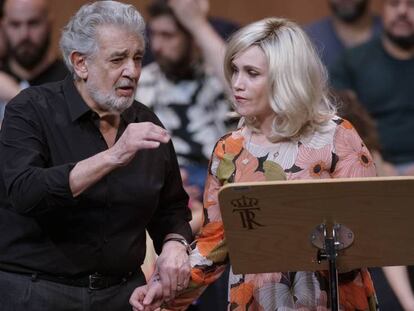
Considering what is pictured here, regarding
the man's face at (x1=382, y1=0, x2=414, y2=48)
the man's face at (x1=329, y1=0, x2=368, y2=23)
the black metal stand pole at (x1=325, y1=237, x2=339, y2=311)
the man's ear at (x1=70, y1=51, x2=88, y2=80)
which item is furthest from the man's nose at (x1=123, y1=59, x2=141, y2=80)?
the man's face at (x1=329, y1=0, x2=368, y2=23)

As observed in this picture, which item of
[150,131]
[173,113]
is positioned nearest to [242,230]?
[150,131]

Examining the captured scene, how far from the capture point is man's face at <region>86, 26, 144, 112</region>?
9.30 feet

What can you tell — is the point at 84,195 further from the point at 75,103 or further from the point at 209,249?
the point at 209,249

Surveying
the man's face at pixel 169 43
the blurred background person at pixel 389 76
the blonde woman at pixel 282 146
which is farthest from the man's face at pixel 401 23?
the blonde woman at pixel 282 146

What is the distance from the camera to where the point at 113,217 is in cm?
286

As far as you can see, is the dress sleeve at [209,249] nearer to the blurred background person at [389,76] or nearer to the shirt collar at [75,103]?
the shirt collar at [75,103]

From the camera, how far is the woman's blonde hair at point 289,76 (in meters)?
2.81

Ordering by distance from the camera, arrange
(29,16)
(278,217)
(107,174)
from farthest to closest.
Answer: (29,16) < (107,174) < (278,217)

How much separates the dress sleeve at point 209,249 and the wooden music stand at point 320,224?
10.7 inches

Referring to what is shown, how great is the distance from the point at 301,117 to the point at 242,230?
1.39 feet

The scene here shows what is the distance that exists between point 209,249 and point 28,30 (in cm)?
232

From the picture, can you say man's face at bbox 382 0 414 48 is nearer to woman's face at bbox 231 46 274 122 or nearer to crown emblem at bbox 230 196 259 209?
woman's face at bbox 231 46 274 122

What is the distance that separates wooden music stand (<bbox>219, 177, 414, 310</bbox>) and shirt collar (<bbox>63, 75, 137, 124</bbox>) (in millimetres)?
553

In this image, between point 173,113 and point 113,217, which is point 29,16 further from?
point 113,217
